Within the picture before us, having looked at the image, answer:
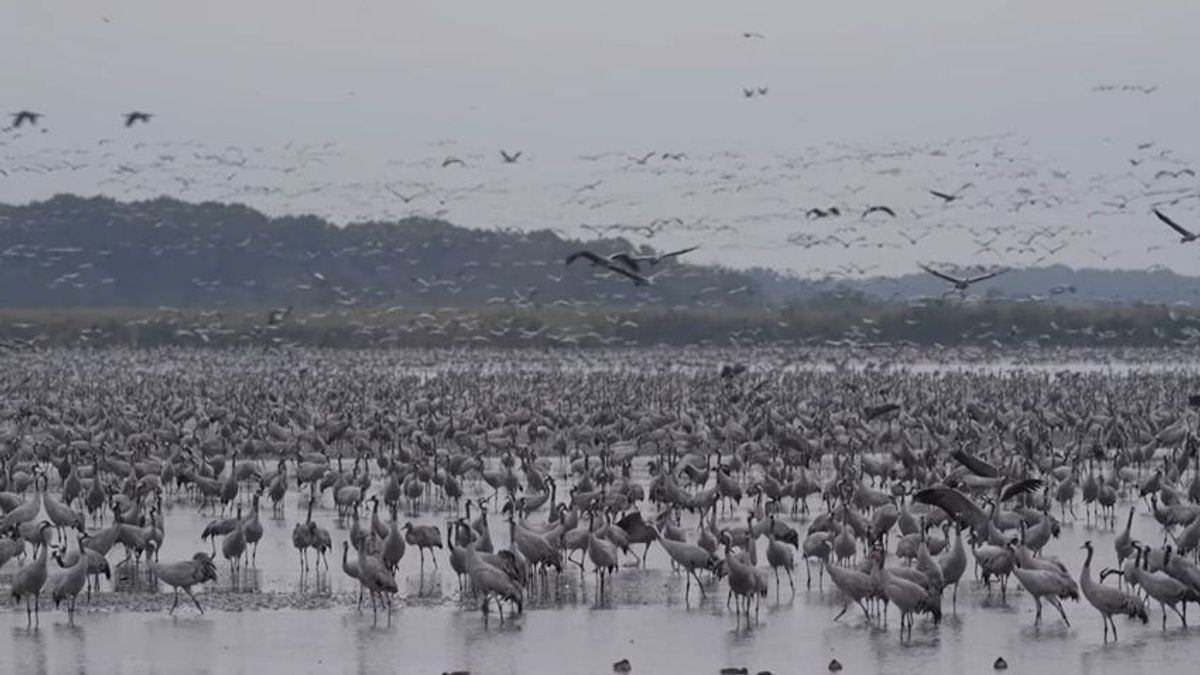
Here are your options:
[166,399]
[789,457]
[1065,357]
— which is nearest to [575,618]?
[789,457]

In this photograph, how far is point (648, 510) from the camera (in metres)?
22.5

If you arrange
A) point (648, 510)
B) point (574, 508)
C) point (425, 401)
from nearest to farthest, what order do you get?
point (574, 508) → point (648, 510) → point (425, 401)

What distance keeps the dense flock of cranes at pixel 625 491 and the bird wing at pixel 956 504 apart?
3 centimetres

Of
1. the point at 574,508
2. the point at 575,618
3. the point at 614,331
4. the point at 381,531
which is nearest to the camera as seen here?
the point at 575,618

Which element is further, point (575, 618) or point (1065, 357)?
point (1065, 357)

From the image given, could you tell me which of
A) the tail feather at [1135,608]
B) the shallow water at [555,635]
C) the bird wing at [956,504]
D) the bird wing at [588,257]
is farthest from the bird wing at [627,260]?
the tail feather at [1135,608]

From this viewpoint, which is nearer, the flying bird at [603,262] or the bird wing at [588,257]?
the bird wing at [588,257]

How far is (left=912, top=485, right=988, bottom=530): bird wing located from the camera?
661 inches

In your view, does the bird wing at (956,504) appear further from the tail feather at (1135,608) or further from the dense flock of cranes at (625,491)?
the tail feather at (1135,608)

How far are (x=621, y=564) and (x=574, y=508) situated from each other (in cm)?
100

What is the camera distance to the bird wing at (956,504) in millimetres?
16778

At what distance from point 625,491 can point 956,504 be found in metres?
4.63

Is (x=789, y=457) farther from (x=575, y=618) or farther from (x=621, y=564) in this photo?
(x=575, y=618)

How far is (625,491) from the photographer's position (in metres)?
20.8
